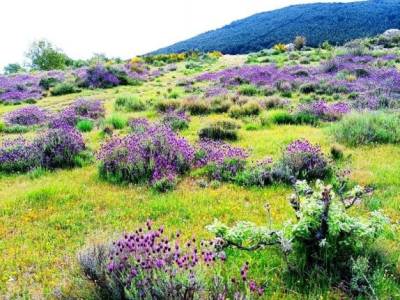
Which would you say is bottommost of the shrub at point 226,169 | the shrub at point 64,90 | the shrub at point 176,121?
the shrub at point 226,169

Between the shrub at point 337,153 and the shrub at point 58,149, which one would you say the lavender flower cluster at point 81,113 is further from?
the shrub at point 337,153

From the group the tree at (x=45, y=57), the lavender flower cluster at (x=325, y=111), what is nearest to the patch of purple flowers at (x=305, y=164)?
the lavender flower cluster at (x=325, y=111)

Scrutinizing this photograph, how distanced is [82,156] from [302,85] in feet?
42.7

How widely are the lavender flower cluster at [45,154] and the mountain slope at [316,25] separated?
82005 millimetres

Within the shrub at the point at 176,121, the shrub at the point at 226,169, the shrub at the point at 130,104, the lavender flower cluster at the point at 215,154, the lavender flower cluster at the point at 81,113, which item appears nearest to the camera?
the shrub at the point at 226,169

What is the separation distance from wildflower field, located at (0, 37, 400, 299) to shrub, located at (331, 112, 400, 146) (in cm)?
3

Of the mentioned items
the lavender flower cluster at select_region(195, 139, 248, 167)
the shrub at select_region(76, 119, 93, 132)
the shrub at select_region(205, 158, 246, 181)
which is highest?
the shrub at select_region(76, 119, 93, 132)

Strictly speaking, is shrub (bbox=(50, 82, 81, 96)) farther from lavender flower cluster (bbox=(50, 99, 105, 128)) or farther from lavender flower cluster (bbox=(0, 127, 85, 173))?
lavender flower cluster (bbox=(0, 127, 85, 173))

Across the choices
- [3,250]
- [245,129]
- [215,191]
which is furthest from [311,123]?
[3,250]

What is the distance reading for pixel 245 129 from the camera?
1269 cm

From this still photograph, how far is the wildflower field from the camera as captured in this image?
13.4 ft

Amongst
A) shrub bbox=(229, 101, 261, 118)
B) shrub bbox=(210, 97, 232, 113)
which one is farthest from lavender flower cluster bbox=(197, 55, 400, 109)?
shrub bbox=(210, 97, 232, 113)

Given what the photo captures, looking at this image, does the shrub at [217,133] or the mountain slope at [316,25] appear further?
the mountain slope at [316,25]

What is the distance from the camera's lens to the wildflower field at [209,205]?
407 cm
